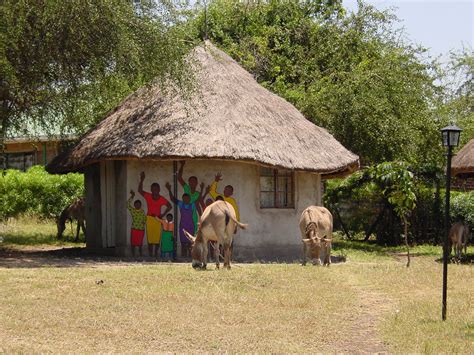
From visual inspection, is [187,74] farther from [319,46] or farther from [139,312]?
[319,46]

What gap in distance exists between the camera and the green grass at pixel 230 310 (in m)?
10.2

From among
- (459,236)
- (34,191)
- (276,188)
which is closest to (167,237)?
(276,188)

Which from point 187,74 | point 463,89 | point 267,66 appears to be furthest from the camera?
point 463,89

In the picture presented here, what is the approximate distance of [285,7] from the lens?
115 feet

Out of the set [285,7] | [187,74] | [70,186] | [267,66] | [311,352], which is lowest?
[311,352]

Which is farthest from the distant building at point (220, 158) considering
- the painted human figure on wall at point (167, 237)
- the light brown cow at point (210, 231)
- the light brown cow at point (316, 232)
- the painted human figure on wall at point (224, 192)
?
the light brown cow at point (210, 231)

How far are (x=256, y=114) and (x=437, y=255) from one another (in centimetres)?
665

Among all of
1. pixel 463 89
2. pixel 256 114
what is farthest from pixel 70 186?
pixel 463 89

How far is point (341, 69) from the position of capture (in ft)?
101

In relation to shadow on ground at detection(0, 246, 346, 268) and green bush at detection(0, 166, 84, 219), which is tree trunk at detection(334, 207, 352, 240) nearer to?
shadow on ground at detection(0, 246, 346, 268)

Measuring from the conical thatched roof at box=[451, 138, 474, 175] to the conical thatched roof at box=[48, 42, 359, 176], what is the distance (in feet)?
13.1

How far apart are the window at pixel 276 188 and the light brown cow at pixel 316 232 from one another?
8.37 ft

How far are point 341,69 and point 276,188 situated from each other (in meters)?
10.3

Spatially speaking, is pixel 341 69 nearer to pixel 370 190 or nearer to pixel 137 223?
pixel 370 190
